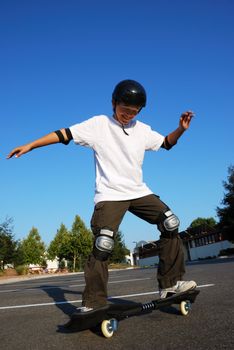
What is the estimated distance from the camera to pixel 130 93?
3.56 meters

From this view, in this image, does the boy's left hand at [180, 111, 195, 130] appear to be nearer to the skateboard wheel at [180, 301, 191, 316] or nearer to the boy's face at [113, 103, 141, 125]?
the boy's face at [113, 103, 141, 125]

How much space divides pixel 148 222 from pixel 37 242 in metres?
60.9

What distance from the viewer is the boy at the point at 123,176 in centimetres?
341

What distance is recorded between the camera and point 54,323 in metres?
3.65

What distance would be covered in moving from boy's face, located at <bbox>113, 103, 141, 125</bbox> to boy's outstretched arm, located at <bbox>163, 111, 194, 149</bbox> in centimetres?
52

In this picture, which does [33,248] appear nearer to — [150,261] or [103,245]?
[150,261]

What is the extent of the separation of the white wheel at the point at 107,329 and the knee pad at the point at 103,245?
19.4 inches

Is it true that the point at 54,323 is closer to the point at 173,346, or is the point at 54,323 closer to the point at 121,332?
the point at 121,332

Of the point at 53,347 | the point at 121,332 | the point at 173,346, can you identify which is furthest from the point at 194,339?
the point at 53,347

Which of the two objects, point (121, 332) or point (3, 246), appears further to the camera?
point (3, 246)

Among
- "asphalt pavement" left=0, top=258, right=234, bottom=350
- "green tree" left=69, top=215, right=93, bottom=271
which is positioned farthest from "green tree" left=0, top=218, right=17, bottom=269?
"asphalt pavement" left=0, top=258, right=234, bottom=350

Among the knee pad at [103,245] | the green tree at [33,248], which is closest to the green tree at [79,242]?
the green tree at [33,248]

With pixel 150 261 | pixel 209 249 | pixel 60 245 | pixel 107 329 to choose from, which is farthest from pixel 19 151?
pixel 150 261

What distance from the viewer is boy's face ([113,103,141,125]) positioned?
3656mm
